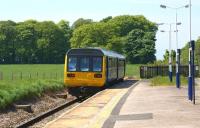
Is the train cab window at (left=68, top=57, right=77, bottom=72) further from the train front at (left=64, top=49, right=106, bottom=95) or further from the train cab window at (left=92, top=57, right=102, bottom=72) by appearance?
the train cab window at (left=92, top=57, right=102, bottom=72)

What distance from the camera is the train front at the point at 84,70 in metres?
37.6

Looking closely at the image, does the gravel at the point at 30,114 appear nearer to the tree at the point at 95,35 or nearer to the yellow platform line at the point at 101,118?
the yellow platform line at the point at 101,118

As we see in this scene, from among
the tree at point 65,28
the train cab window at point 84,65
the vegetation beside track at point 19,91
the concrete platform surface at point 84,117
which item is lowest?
the concrete platform surface at point 84,117

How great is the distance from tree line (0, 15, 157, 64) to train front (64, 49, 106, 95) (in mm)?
86000

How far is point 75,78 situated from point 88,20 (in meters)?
129

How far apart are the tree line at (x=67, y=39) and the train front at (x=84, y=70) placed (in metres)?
86.0

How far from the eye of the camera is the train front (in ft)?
123

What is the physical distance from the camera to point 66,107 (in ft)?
98.5

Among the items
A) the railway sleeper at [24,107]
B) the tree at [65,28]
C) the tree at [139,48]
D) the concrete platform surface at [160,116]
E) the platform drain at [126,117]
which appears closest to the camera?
the concrete platform surface at [160,116]

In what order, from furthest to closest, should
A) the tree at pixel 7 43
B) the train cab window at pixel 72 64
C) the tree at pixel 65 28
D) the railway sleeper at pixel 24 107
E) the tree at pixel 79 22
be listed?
the tree at pixel 79 22 < the tree at pixel 65 28 < the tree at pixel 7 43 < the train cab window at pixel 72 64 < the railway sleeper at pixel 24 107

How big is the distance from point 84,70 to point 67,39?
113 metres

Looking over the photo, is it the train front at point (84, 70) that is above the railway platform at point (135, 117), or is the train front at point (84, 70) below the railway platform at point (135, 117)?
above

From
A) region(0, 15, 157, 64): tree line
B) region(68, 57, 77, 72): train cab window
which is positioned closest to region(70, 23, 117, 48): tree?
region(0, 15, 157, 64): tree line

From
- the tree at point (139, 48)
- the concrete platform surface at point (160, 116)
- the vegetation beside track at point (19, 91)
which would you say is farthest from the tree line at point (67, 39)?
the concrete platform surface at point (160, 116)
